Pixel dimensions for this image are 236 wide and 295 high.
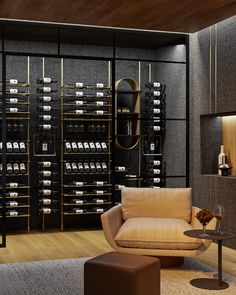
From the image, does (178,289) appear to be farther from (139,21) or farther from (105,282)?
(139,21)

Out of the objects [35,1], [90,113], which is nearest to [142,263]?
[35,1]

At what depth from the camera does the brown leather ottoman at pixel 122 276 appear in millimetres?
3850

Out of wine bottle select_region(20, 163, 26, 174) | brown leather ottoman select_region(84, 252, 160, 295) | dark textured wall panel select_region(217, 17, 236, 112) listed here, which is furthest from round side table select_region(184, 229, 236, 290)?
wine bottle select_region(20, 163, 26, 174)

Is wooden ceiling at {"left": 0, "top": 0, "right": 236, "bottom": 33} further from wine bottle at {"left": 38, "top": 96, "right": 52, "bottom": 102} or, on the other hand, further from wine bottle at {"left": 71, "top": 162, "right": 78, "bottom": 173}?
wine bottle at {"left": 71, "top": 162, "right": 78, "bottom": 173}

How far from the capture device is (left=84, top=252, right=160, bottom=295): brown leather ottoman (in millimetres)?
3850

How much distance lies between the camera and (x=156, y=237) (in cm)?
516

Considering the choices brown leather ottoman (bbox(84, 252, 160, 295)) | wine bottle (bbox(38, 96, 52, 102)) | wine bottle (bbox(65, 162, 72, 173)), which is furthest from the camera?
wine bottle (bbox(65, 162, 72, 173))

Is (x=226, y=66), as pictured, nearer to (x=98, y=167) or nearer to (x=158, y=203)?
(x=158, y=203)

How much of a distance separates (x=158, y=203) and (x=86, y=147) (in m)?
2.59

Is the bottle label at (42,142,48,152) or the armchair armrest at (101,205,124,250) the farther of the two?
the bottle label at (42,142,48,152)

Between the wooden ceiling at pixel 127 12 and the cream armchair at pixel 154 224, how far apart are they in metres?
2.20

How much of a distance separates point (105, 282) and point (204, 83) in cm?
Answer: 409

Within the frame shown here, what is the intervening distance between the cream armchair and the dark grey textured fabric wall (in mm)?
1008

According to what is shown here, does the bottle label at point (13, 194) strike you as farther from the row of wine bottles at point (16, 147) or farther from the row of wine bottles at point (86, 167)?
the row of wine bottles at point (86, 167)
